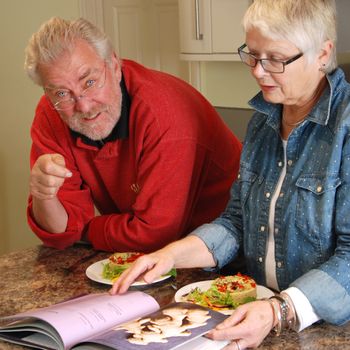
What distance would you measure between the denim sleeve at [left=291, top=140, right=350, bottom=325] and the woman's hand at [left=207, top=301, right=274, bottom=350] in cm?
10

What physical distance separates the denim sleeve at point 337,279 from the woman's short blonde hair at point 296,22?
0.71 feet

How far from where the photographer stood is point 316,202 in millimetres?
1397

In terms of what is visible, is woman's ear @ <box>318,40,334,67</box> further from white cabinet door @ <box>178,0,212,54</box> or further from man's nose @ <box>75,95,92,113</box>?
white cabinet door @ <box>178,0,212,54</box>

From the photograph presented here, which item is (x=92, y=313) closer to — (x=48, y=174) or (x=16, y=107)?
(x=48, y=174)

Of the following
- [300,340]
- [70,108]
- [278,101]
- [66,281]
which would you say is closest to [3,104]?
[70,108]

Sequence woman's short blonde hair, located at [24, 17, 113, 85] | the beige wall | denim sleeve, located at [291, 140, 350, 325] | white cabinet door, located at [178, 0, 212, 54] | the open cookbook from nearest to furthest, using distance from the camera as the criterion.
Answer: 1. the open cookbook
2. denim sleeve, located at [291, 140, 350, 325]
3. woman's short blonde hair, located at [24, 17, 113, 85]
4. white cabinet door, located at [178, 0, 212, 54]
5. the beige wall

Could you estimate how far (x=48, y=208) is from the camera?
6.18 feet

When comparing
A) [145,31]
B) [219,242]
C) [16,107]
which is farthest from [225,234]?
[145,31]

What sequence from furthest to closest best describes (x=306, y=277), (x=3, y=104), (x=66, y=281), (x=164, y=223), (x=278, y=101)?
1. (x=3, y=104)
2. (x=164, y=223)
3. (x=66, y=281)
4. (x=278, y=101)
5. (x=306, y=277)

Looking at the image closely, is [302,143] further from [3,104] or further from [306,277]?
[3,104]

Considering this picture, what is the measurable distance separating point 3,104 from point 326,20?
2728 millimetres

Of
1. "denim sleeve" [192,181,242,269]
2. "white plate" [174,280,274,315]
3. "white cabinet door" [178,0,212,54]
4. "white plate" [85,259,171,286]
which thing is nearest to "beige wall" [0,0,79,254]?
"white cabinet door" [178,0,212,54]

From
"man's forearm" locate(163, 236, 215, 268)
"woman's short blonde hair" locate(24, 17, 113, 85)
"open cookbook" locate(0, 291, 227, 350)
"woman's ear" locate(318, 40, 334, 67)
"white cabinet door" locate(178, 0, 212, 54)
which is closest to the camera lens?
"open cookbook" locate(0, 291, 227, 350)

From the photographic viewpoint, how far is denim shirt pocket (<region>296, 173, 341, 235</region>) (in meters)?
1.37
